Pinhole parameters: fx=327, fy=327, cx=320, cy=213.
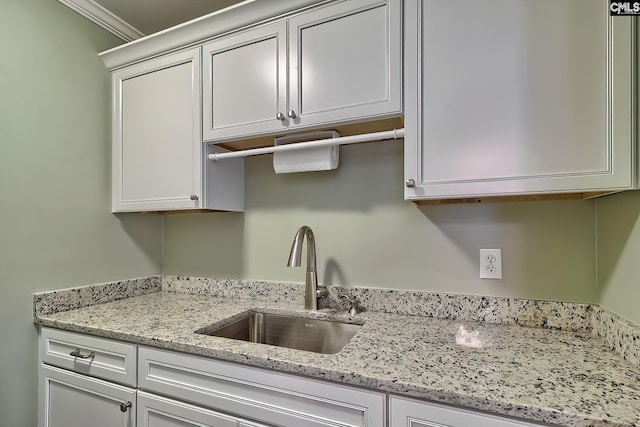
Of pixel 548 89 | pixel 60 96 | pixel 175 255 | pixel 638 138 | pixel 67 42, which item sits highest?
pixel 67 42

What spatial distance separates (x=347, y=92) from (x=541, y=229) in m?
0.89

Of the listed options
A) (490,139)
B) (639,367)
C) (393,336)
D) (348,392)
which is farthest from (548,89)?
(348,392)

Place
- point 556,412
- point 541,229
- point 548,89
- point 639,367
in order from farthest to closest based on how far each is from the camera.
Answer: point 541,229, point 548,89, point 639,367, point 556,412

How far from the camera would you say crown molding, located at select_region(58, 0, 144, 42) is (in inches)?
62.7

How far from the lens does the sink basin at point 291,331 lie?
135 centimetres

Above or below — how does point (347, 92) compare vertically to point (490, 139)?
above

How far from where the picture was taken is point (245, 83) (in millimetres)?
1400

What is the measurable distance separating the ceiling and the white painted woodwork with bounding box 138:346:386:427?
162 cm

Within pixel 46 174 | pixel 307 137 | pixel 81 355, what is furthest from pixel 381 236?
pixel 46 174

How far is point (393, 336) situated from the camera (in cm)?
112

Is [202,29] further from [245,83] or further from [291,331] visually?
[291,331]

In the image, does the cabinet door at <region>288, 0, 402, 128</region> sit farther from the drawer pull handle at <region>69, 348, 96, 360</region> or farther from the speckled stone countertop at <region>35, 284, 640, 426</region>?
the drawer pull handle at <region>69, 348, 96, 360</region>

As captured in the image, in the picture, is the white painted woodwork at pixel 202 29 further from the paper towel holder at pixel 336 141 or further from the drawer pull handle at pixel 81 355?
the drawer pull handle at pixel 81 355

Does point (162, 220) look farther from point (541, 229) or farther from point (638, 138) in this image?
point (638, 138)
